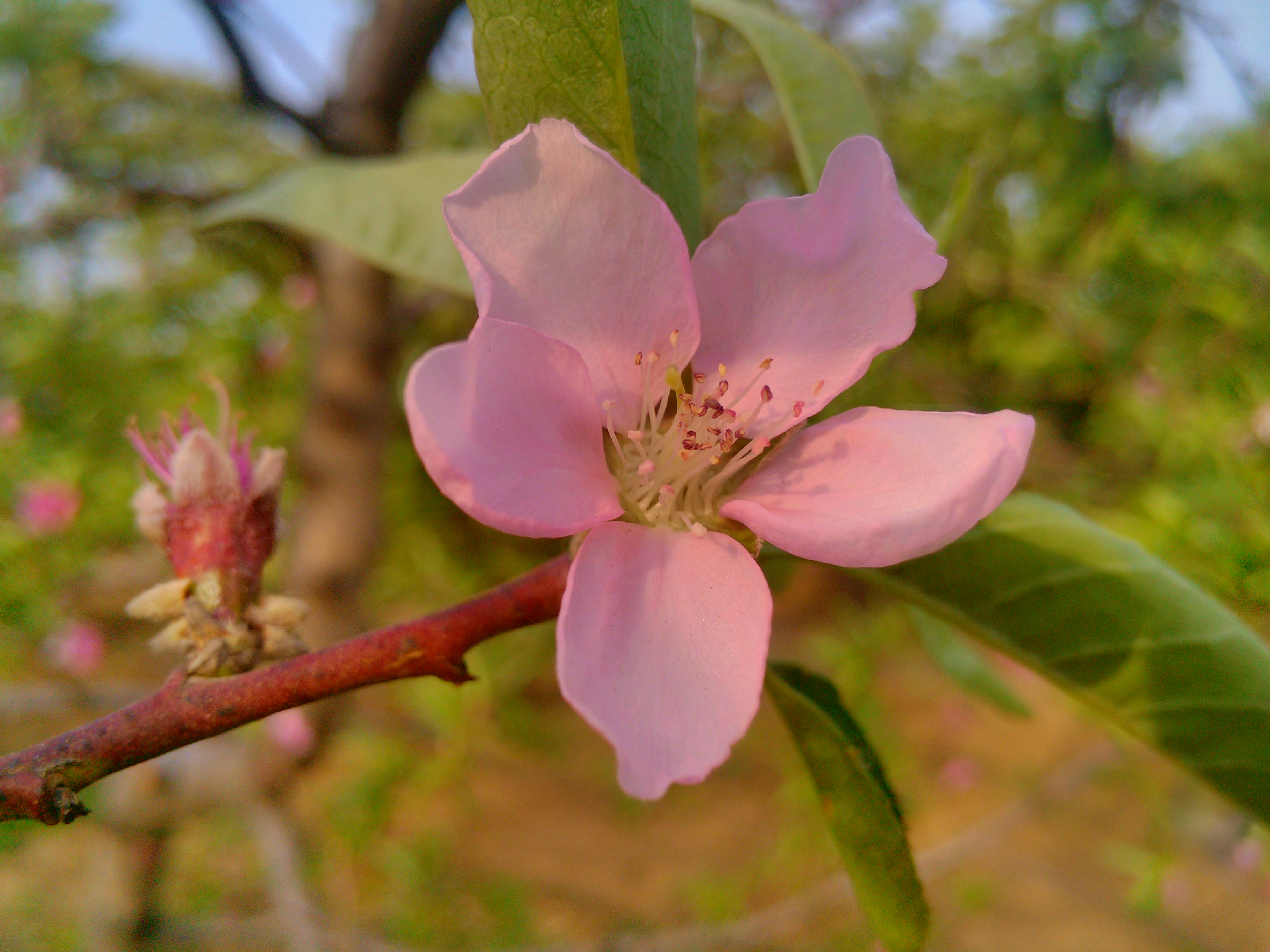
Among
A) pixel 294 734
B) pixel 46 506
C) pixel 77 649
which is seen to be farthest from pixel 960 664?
pixel 77 649

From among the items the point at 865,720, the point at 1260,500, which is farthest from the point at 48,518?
the point at 1260,500

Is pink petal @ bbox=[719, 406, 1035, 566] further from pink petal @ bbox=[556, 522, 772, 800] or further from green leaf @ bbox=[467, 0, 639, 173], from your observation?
green leaf @ bbox=[467, 0, 639, 173]

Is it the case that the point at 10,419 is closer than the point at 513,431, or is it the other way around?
the point at 513,431

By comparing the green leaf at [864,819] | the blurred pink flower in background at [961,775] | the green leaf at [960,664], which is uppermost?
the green leaf at [864,819]

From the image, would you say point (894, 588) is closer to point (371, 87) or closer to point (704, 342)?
point (704, 342)

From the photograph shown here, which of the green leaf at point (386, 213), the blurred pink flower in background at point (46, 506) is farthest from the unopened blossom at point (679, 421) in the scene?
the blurred pink flower in background at point (46, 506)

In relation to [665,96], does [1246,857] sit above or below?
below

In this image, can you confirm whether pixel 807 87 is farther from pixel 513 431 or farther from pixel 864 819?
pixel 864 819

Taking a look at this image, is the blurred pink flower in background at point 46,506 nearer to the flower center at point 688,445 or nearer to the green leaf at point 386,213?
the green leaf at point 386,213
